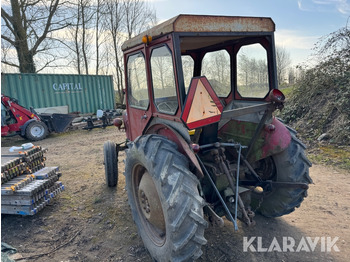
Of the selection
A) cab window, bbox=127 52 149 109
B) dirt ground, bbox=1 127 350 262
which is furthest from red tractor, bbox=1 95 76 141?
cab window, bbox=127 52 149 109

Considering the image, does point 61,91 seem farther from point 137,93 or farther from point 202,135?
point 202,135

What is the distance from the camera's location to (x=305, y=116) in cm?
814

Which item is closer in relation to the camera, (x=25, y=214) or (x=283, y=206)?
(x=283, y=206)

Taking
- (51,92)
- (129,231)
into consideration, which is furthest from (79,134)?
(129,231)

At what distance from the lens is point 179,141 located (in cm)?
257

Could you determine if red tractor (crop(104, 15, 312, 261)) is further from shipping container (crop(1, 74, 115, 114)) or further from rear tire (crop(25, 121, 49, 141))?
shipping container (crop(1, 74, 115, 114))

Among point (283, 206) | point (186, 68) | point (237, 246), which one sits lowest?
point (237, 246)

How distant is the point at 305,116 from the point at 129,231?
681 cm

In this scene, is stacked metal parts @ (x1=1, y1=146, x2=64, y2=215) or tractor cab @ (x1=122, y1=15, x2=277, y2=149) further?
stacked metal parts @ (x1=1, y1=146, x2=64, y2=215)

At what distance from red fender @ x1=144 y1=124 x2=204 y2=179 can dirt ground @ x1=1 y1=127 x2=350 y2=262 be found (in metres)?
1.12

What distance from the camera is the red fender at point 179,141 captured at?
2.37 m

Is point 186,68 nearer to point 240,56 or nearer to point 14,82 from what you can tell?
point 240,56

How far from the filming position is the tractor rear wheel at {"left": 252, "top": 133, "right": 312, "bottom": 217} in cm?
300

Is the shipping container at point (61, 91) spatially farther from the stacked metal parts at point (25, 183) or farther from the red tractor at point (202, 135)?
the red tractor at point (202, 135)
